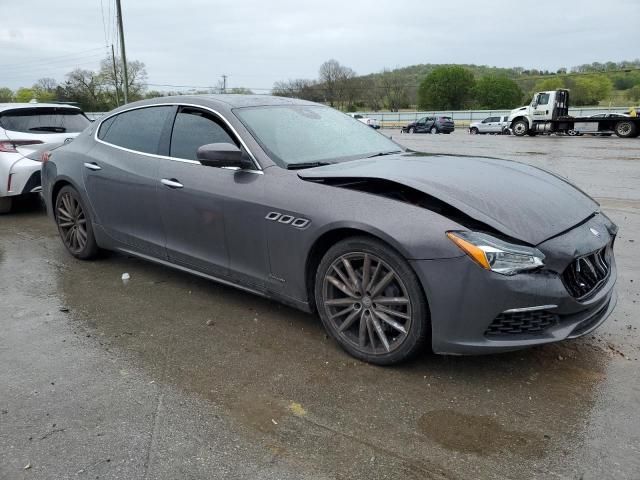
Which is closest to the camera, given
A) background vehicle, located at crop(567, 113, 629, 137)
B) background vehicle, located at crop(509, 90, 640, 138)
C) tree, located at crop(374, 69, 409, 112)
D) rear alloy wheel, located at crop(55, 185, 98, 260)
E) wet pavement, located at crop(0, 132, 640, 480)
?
wet pavement, located at crop(0, 132, 640, 480)

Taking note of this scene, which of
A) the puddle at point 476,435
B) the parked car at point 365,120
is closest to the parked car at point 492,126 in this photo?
the parked car at point 365,120

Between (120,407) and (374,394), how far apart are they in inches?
52.8

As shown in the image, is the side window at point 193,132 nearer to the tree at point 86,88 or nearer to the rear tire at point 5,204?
the rear tire at point 5,204

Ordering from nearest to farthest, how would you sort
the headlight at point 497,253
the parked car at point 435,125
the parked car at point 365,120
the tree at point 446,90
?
the headlight at point 497,253 < the parked car at point 365,120 < the parked car at point 435,125 < the tree at point 446,90

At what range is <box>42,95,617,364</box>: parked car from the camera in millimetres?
2840

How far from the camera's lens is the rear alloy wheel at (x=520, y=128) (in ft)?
109

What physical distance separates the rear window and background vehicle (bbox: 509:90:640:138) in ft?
92.7

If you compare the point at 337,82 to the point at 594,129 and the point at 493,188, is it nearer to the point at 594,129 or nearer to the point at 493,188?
the point at 594,129

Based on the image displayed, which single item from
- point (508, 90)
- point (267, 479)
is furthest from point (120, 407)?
point (508, 90)

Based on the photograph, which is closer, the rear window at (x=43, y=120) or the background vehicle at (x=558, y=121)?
the rear window at (x=43, y=120)

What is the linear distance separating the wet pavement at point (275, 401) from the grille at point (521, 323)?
13.9 inches

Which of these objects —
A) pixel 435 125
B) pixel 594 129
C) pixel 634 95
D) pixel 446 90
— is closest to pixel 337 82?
pixel 446 90

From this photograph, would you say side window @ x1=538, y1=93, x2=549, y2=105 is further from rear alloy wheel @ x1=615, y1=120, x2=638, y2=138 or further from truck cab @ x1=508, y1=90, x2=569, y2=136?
rear alloy wheel @ x1=615, y1=120, x2=638, y2=138

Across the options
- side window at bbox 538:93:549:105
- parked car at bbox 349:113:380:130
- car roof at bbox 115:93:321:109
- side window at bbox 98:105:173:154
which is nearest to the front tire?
car roof at bbox 115:93:321:109
